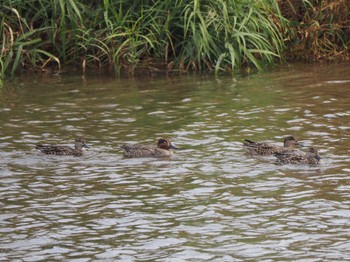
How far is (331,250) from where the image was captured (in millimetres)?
7809

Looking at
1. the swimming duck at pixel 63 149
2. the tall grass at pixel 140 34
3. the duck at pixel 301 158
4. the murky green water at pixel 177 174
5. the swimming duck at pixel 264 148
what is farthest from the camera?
the tall grass at pixel 140 34

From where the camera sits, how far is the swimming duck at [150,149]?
10.9 m

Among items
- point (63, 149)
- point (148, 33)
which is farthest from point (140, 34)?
point (63, 149)

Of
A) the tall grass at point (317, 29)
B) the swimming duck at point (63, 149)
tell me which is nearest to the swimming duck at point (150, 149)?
the swimming duck at point (63, 149)

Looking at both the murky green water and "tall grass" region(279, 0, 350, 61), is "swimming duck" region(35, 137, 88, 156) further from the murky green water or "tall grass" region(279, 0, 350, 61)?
"tall grass" region(279, 0, 350, 61)

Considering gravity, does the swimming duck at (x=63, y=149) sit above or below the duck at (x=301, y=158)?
above

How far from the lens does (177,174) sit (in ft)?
33.8

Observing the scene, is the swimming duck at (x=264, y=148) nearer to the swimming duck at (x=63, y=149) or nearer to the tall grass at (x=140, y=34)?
the swimming duck at (x=63, y=149)

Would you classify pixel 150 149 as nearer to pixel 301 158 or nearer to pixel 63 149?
pixel 63 149

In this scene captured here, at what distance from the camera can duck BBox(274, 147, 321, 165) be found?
34.4 feet

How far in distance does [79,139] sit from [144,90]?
3.77 metres

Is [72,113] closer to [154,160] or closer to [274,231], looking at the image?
[154,160]

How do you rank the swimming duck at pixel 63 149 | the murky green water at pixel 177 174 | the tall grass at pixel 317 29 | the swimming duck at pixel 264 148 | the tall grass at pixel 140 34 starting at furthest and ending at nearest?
1. the tall grass at pixel 317 29
2. the tall grass at pixel 140 34
3. the swimming duck at pixel 63 149
4. the swimming duck at pixel 264 148
5. the murky green water at pixel 177 174

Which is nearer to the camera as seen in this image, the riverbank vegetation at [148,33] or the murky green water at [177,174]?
the murky green water at [177,174]
